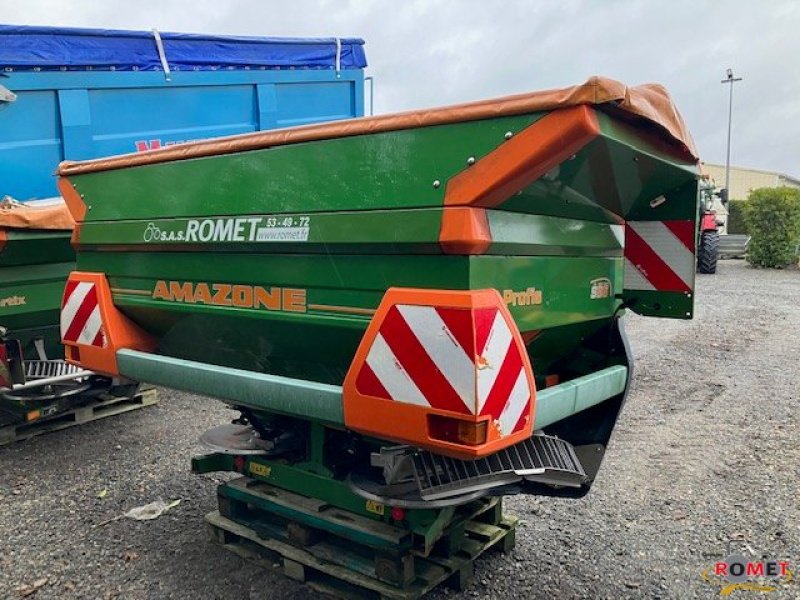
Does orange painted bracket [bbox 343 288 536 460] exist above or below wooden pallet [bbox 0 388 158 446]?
above

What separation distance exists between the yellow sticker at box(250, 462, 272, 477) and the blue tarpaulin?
11.5 feet

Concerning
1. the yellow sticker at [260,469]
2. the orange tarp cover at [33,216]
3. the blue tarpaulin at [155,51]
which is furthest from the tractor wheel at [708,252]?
the yellow sticker at [260,469]

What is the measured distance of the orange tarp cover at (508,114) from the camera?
5.89ft

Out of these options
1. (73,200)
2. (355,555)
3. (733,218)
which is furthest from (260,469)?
(733,218)

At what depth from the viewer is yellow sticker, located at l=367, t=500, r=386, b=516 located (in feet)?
8.63

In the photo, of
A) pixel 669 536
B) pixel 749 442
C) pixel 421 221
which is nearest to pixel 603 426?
pixel 669 536

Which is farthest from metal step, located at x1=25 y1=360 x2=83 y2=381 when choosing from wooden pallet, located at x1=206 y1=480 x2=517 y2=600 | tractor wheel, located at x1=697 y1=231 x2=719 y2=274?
tractor wheel, located at x1=697 y1=231 x2=719 y2=274

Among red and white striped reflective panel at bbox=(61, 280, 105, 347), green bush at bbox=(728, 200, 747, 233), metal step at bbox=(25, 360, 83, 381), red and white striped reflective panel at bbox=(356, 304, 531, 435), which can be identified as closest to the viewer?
red and white striped reflective panel at bbox=(356, 304, 531, 435)

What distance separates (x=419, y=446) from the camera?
2062 millimetres

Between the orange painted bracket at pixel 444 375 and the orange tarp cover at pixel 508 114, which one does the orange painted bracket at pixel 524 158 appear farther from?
the orange painted bracket at pixel 444 375

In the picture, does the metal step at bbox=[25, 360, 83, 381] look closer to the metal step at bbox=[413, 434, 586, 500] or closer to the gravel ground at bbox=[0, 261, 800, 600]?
the gravel ground at bbox=[0, 261, 800, 600]

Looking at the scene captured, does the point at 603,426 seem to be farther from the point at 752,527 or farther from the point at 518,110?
the point at 518,110

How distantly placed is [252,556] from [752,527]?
2322mm

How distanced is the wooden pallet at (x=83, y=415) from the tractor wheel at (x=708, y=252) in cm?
1287
